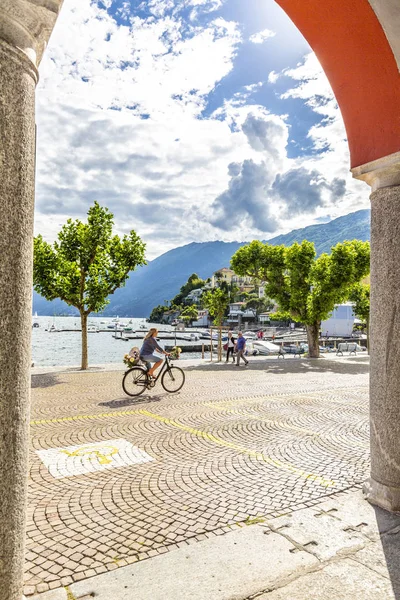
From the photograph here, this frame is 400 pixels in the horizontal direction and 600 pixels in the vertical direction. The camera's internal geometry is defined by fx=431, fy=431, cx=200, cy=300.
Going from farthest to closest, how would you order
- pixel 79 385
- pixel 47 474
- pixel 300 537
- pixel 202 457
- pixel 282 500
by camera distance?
pixel 79 385 → pixel 202 457 → pixel 47 474 → pixel 282 500 → pixel 300 537

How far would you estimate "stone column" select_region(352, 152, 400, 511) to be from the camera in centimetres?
393

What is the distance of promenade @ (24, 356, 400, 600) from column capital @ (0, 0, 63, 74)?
3122 millimetres

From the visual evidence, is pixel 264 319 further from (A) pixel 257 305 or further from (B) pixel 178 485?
(B) pixel 178 485

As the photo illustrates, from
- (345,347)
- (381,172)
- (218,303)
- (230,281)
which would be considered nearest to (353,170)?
(381,172)

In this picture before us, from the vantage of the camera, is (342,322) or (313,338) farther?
(342,322)

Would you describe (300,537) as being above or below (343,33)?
below

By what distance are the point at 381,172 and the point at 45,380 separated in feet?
40.8

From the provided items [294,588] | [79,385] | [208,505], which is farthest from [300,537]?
[79,385]

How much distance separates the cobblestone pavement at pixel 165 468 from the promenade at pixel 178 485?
17 millimetres

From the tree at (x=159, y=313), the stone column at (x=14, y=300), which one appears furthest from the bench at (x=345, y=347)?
the tree at (x=159, y=313)

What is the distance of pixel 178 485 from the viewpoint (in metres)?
4.64

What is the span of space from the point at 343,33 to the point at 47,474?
5565mm

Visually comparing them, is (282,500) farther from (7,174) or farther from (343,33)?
(343,33)

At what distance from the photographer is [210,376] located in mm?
15359
